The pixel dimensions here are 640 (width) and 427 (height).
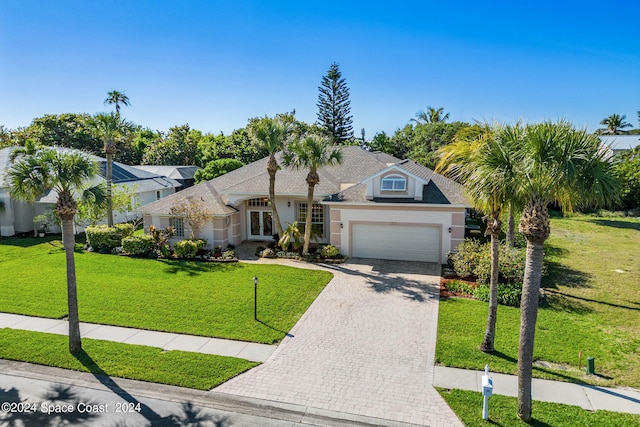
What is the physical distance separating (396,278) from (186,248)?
1095 cm

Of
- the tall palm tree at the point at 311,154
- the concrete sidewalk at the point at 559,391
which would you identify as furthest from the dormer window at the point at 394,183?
the concrete sidewalk at the point at 559,391

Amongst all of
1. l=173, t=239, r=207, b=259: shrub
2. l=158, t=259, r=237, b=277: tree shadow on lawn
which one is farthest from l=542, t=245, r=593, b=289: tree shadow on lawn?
l=173, t=239, r=207, b=259: shrub

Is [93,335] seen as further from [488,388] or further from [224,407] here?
[488,388]

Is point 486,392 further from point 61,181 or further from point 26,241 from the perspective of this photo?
point 26,241

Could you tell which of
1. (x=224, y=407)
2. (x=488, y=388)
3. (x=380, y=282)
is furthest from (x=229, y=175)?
(x=488, y=388)

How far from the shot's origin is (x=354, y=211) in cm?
2117

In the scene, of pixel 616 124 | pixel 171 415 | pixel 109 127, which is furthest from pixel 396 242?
pixel 616 124

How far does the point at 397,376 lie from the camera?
10.1 metres

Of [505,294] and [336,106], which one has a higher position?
[336,106]

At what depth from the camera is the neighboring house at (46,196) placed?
90.6ft

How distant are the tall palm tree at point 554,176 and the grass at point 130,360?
742 cm

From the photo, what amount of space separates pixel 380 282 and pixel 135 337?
9797mm

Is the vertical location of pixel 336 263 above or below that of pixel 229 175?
below

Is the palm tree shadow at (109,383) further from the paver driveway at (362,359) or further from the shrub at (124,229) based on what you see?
the shrub at (124,229)
